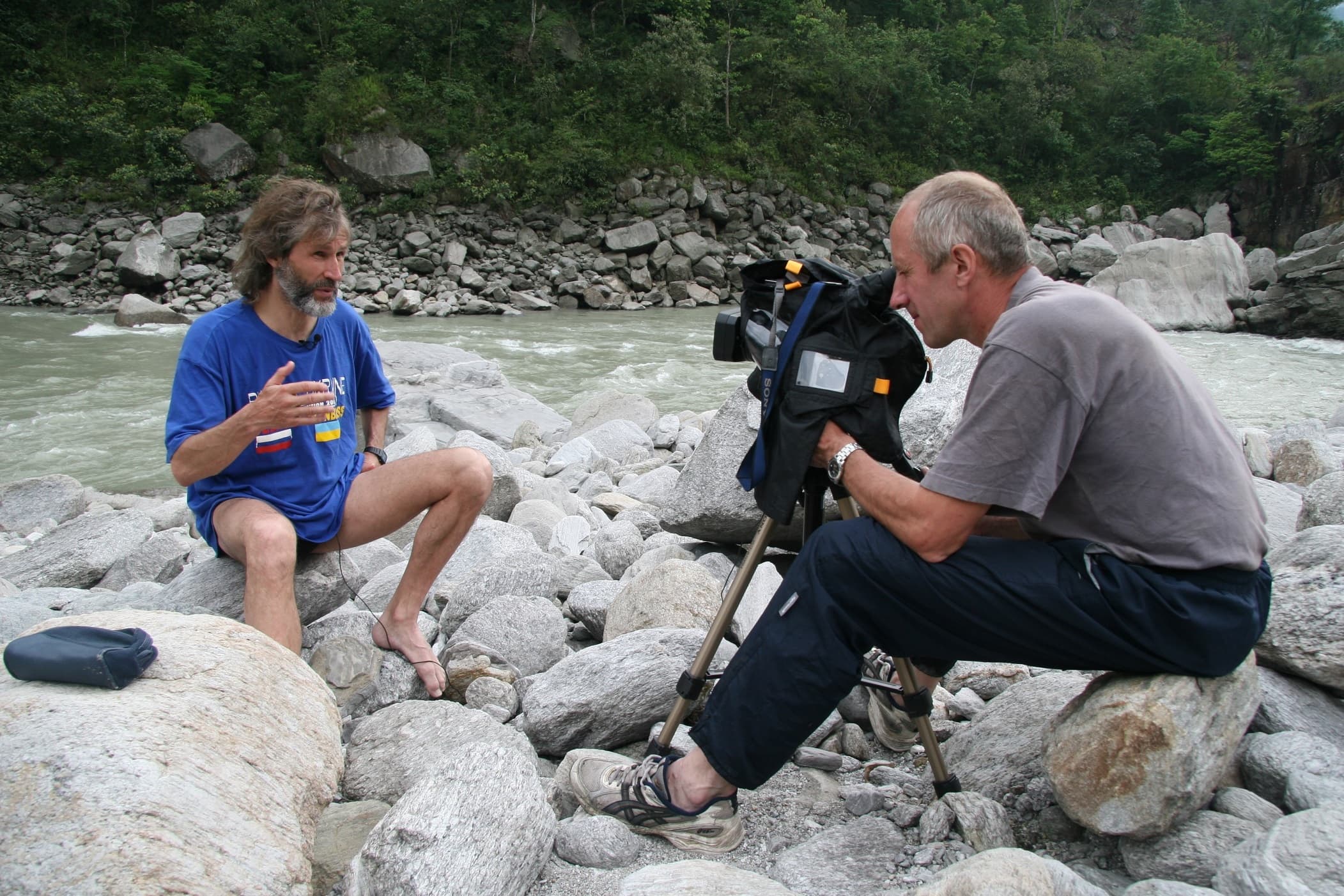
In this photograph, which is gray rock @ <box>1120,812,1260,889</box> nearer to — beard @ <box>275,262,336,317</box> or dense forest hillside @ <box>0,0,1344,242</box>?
beard @ <box>275,262,336,317</box>

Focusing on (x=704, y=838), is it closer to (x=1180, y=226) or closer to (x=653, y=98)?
(x=653, y=98)

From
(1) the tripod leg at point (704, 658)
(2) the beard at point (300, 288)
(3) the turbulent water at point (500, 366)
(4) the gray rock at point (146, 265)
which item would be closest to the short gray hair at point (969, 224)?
(1) the tripod leg at point (704, 658)

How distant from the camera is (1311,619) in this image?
7.56 ft

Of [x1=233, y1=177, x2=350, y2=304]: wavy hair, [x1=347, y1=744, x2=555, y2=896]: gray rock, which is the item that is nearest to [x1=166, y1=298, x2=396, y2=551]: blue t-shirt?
[x1=233, y1=177, x2=350, y2=304]: wavy hair

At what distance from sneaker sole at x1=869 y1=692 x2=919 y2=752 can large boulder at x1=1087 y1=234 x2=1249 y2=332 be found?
64.5 ft

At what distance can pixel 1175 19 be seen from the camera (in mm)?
43750

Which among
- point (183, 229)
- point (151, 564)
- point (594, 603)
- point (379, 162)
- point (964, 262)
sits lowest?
point (183, 229)

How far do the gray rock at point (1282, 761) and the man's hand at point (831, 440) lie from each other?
1140 mm

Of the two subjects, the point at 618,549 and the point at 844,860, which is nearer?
the point at 844,860

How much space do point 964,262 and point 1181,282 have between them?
2168 centimetres

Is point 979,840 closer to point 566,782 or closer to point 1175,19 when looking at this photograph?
point 566,782

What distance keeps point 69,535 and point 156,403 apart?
20.4ft

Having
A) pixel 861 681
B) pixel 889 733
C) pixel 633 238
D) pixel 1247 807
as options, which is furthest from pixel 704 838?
pixel 633 238

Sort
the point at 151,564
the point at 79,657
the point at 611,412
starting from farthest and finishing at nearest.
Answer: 1. the point at 611,412
2. the point at 151,564
3. the point at 79,657
